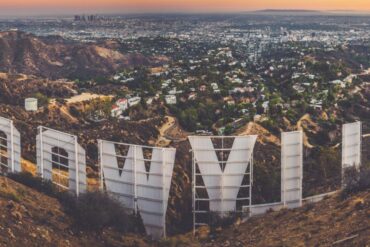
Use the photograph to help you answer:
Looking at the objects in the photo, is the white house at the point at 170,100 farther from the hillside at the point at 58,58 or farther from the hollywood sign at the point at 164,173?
the hillside at the point at 58,58

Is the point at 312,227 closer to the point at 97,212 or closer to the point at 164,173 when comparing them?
the point at 164,173

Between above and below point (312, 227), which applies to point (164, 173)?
above

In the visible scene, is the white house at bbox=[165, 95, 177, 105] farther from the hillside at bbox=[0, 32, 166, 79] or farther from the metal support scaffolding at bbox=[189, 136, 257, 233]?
the hillside at bbox=[0, 32, 166, 79]

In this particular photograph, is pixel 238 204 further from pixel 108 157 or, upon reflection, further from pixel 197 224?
pixel 108 157

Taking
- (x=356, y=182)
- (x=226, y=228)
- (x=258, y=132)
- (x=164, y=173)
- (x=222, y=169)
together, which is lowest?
(x=258, y=132)

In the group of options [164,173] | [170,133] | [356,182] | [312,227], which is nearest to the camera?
[312,227]

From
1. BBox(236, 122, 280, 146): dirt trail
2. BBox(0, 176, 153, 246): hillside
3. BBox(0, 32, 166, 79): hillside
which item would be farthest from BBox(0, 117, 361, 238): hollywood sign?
BBox(0, 32, 166, 79): hillside

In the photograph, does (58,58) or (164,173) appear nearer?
(164,173)

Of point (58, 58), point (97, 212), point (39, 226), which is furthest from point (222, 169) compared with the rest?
point (58, 58)
